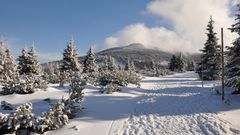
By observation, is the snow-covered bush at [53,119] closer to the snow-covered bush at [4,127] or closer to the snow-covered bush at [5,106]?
the snow-covered bush at [4,127]

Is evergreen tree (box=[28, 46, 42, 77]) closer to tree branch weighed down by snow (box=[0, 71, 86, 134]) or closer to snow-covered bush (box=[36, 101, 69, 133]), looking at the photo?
tree branch weighed down by snow (box=[0, 71, 86, 134])

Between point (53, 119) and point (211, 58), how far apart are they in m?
35.8

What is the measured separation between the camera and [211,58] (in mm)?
45219

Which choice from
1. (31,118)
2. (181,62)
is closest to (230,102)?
(31,118)

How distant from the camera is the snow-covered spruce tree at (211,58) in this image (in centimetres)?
4488

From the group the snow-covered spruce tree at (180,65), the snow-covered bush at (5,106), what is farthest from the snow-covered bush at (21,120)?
the snow-covered spruce tree at (180,65)

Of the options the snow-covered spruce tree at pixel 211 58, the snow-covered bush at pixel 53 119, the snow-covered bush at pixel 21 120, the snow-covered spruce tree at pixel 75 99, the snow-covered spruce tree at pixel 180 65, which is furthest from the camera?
the snow-covered spruce tree at pixel 180 65

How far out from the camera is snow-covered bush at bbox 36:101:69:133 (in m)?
12.8

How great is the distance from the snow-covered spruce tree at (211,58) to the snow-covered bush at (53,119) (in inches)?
1339

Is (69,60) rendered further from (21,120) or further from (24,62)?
(21,120)

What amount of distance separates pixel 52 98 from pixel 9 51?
121 ft

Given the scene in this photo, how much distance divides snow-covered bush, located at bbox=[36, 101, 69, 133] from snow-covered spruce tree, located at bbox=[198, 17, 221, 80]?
112ft

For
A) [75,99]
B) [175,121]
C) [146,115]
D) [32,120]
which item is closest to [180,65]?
[146,115]

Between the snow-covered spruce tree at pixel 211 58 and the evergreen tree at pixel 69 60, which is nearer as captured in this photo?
the snow-covered spruce tree at pixel 211 58
